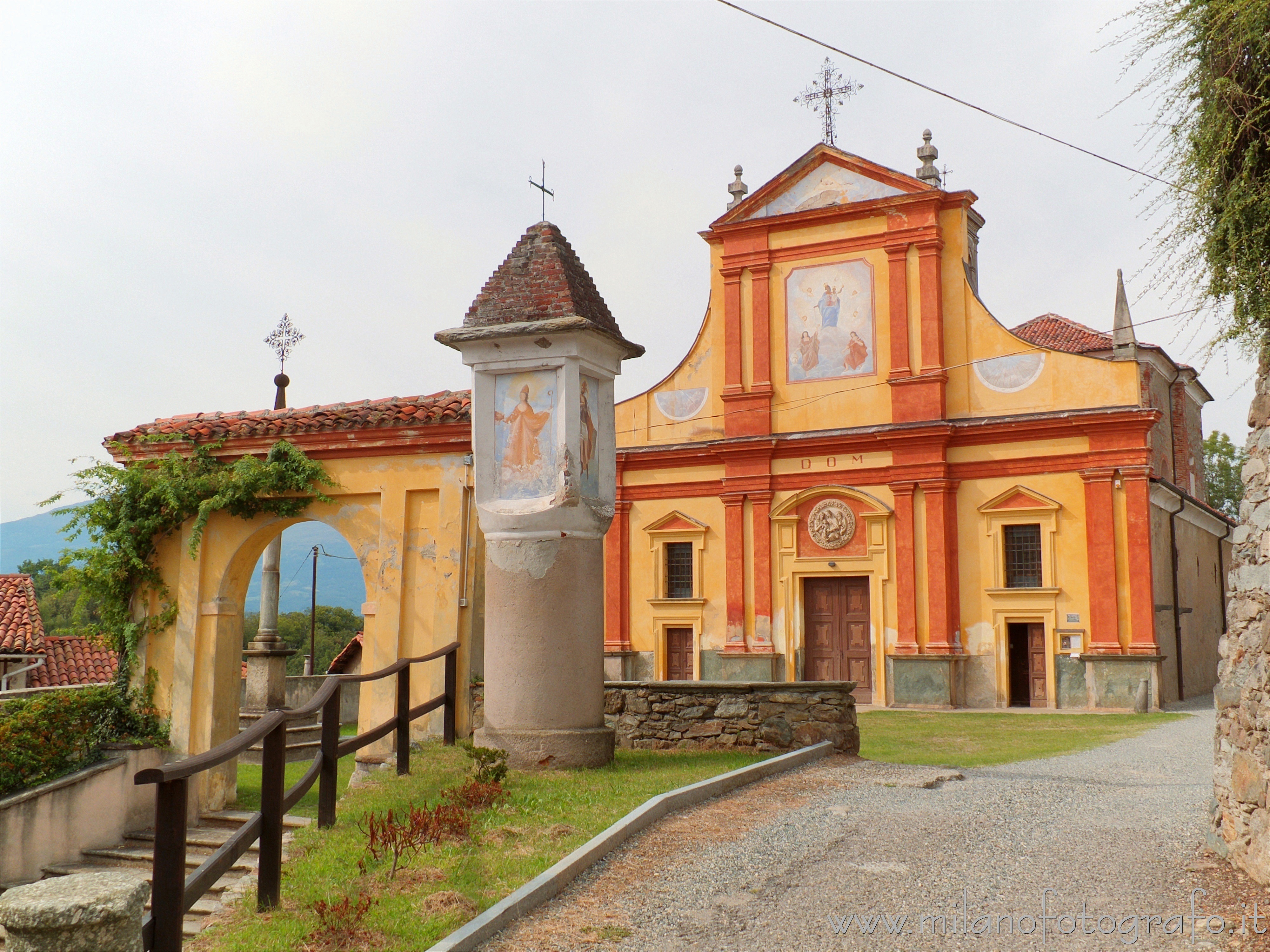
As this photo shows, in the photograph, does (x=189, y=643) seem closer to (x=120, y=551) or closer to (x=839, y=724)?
(x=120, y=551)

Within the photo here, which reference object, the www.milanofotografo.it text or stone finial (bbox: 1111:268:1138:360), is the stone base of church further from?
stone finial (bbox: 1111:268:1138:360)

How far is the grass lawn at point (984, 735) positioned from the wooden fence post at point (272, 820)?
663cm

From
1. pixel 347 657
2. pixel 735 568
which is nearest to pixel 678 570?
pixel 735 568

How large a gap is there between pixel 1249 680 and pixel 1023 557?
16420mm

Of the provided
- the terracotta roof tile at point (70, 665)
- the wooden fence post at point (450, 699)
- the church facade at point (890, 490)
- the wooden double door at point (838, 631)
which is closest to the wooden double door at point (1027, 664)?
the church facade at point (890, 490)

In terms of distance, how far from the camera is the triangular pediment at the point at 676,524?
24078mm

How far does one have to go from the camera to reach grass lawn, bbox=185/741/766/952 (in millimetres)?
5113

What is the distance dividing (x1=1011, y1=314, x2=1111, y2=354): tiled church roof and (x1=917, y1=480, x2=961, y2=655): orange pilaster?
6.86 metres

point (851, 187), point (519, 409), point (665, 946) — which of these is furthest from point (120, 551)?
point (851, 187)

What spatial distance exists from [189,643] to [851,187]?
17.3 metres

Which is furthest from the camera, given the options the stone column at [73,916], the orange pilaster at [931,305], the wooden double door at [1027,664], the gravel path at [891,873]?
the orange pilaster at [931,305]

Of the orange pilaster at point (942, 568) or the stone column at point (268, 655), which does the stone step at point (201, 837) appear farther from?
the orange pilaster at point (942, 568)

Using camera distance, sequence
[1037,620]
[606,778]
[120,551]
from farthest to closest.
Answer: [1037,620]
[120,551]
[606,778]

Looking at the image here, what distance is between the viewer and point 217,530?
1172 centimetres
